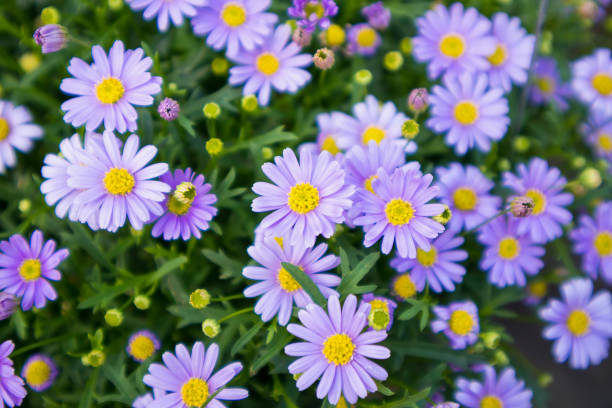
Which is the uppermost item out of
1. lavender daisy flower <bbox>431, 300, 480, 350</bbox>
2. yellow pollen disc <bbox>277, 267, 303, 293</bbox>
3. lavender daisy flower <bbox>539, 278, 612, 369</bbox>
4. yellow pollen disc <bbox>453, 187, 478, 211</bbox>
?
yellow pollen disc <bbox>453, 187, 478, 211</bbox>

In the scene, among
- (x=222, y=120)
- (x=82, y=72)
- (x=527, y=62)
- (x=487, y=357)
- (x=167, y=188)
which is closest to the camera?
(x=167, y=188)

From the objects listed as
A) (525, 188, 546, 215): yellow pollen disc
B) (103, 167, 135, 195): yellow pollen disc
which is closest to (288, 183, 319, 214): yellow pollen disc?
(103, 167, 135, 195): yellow pollen disc

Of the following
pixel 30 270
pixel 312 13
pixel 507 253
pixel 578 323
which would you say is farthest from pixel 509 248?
pixel 30 270

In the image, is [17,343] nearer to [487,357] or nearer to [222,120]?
[222,120]

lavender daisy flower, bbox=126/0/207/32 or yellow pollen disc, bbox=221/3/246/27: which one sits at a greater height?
lavender daisy flower, bbox=126/0/207/32

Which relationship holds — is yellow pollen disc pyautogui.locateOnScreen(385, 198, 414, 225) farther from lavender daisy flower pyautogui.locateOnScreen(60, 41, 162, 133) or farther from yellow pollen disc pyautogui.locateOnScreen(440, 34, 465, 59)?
yellow pollen disc pyautogui.locateOnScreen(440, 34, 465, 59)

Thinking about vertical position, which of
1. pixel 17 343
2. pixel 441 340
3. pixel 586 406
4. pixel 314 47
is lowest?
pixel 586 406

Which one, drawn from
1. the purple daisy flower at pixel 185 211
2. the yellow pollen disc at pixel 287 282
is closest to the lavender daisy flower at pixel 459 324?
the yellow pollen disc at pixel 287 282

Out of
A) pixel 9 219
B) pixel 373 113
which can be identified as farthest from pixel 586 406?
pixel 9 219
